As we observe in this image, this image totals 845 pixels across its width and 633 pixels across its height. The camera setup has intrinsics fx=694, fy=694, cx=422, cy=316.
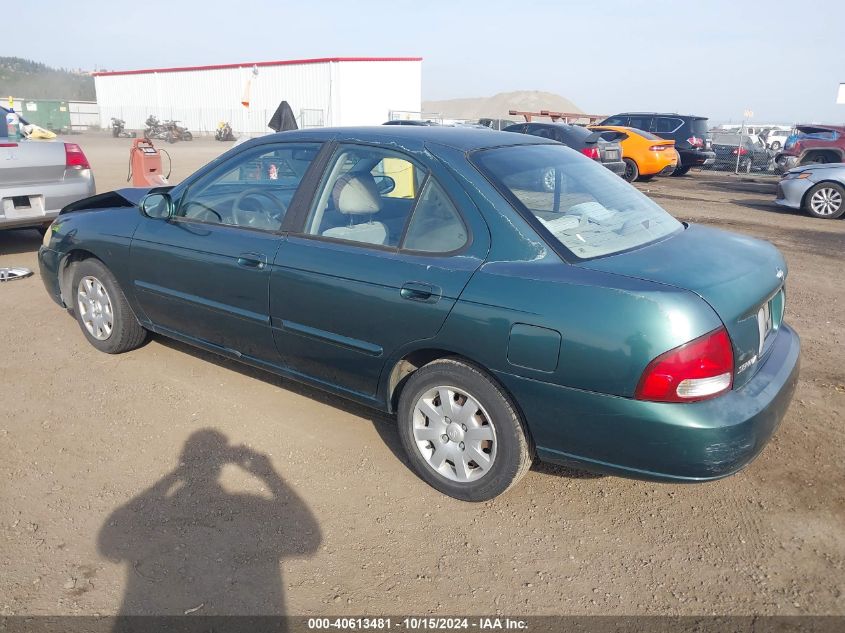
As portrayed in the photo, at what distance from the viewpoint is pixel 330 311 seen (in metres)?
3.46

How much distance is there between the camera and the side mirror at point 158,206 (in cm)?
424

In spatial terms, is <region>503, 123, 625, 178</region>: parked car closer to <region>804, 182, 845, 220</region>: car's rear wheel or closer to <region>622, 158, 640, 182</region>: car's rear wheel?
<region>622, 158, 640, 182</region>: car's rear wheel

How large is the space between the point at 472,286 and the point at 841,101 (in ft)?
93.9

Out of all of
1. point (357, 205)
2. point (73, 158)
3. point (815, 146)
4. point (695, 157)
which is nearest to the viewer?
point (357, 205)

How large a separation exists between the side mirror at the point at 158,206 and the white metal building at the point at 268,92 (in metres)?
33.5

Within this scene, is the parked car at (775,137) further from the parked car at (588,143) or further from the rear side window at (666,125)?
the parked car at (588,143)

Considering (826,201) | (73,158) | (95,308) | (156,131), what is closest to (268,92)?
(156,131)

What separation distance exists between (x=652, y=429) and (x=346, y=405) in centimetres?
207

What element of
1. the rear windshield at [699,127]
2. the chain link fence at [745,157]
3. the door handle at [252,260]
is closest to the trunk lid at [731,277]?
the door handle at [252,260]

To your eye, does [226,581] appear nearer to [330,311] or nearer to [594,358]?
[330,311]

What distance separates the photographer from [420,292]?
122 inches

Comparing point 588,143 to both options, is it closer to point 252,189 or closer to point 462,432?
point 252,189

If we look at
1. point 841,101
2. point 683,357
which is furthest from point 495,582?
point 841,101

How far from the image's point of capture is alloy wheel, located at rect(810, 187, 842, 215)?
11680 mm
